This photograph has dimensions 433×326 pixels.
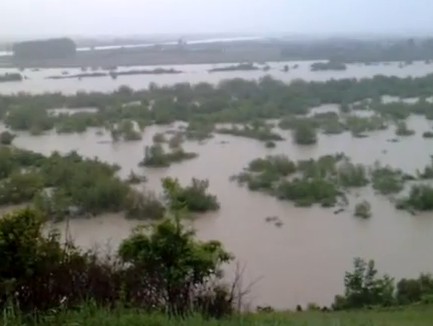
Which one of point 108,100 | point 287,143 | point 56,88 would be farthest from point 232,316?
point 56,88

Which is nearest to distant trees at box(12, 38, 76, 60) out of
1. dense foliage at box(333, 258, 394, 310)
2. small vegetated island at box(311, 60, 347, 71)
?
small vegetated island at box(311, 60, 347, 71)

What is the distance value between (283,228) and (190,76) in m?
9.82

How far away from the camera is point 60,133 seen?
397 inches

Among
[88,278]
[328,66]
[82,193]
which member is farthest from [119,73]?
[88,278]

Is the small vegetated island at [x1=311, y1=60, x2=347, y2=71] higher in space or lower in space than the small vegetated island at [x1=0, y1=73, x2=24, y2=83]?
higher

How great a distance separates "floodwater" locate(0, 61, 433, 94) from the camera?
505 inches

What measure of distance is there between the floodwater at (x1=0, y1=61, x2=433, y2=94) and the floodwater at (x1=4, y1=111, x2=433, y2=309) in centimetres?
319

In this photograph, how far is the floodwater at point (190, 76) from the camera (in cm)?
1282

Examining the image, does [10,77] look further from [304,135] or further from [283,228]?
[283,228]

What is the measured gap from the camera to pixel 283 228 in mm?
7027

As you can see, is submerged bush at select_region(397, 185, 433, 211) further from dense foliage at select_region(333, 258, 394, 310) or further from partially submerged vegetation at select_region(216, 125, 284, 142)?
partially submerged vegetation at select_region(216, 125, 284, 142)

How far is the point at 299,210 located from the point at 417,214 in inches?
52.3

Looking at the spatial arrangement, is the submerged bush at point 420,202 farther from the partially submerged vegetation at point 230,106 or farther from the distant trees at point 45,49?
the distant trees at point 45,49

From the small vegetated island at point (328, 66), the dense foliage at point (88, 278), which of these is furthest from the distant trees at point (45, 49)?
the dense foliage at point (88, 278)
